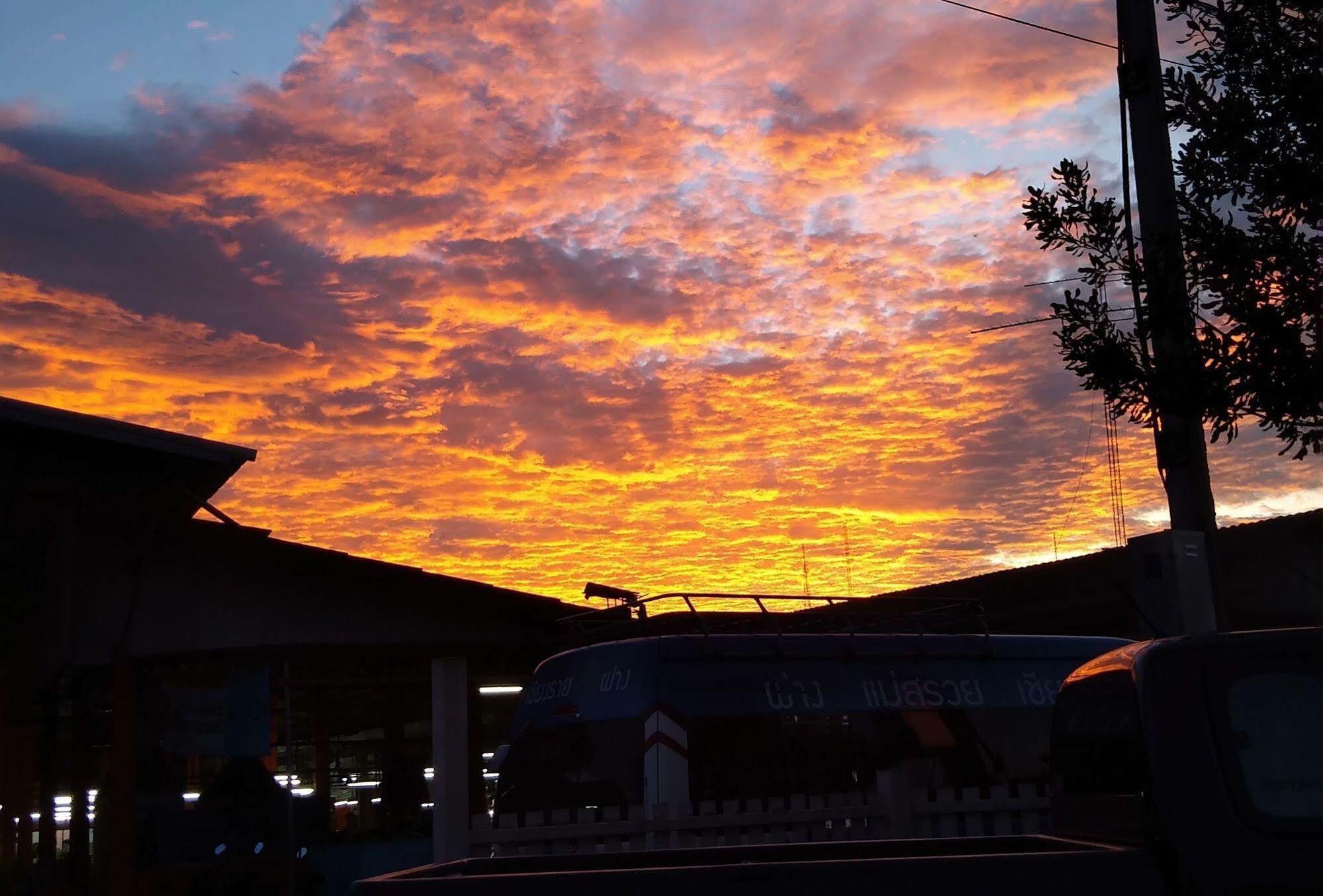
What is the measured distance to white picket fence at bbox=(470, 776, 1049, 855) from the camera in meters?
8.26

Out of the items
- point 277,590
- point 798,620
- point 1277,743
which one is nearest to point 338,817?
point 277,590

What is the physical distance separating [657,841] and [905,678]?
2.80 metres

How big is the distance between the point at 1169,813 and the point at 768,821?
4408mm

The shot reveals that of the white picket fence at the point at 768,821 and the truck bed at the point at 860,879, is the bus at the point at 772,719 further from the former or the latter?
the truck bed at the point at 860,879

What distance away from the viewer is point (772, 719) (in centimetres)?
945

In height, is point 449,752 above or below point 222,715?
below

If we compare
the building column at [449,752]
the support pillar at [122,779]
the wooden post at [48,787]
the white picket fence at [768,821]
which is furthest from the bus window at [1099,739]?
the wooden post at [48,787]

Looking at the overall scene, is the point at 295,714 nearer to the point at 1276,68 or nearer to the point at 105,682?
the point at 105,682

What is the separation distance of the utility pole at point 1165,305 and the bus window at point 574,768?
3.80 m

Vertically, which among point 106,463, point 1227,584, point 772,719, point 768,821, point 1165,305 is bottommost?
point 768,821

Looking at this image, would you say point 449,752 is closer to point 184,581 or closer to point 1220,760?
point 184,581

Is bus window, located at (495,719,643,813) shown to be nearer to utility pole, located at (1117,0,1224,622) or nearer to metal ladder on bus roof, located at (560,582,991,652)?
metal ladder on bus roof, located at (560,582,991,652)

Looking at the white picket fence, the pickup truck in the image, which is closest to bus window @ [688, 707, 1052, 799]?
the white picket fence

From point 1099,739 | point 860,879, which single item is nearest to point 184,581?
point 1099,739
